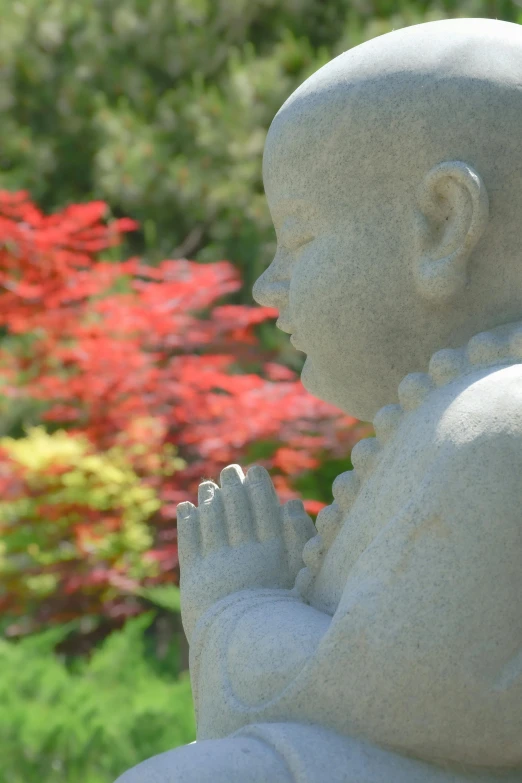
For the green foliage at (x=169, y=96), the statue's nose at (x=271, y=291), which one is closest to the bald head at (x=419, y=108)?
the statue's nose at (x=271, y=291)

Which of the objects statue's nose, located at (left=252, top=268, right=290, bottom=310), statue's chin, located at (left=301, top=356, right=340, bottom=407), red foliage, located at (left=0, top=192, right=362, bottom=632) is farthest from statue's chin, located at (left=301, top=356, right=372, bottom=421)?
red foliage, located at (left=0, top=192, right=362, bottom=632)

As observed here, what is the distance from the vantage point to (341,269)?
225 centimetres

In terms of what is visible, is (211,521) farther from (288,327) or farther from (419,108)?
(419,108)

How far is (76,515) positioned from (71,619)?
654mm

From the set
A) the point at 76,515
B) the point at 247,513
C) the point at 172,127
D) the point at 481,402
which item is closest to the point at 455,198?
the point at 481,402

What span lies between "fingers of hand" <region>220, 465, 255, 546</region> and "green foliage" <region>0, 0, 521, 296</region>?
5.16 metres

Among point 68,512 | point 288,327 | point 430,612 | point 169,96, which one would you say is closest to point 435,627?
point 430,612

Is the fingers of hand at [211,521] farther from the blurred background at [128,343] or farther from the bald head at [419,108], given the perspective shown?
the blurred background at [128,343]

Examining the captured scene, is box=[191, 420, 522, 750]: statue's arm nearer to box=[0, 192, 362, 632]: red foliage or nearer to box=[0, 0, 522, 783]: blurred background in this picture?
box=[0, 0, 522, 783]: blurred background

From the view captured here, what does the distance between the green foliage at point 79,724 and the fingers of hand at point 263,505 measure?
2.06 metres

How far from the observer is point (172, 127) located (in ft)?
27.0

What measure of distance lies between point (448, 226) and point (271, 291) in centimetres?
46

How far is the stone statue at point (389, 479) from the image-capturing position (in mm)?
1870

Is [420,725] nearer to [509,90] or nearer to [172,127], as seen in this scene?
[509,90]
